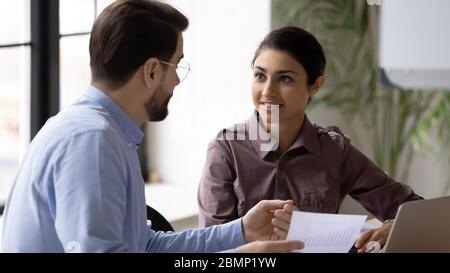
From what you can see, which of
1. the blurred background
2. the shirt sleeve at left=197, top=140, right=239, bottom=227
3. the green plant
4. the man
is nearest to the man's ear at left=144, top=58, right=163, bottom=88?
the man

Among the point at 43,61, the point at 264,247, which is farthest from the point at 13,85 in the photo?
the point at 264,247

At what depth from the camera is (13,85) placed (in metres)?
2.58

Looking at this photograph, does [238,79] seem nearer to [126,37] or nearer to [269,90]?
[269,90]

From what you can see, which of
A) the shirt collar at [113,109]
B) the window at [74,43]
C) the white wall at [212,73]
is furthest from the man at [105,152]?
the white wall at [212,73]

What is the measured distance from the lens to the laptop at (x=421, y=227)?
1.32 metres

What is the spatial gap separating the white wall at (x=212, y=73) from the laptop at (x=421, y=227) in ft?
5.35

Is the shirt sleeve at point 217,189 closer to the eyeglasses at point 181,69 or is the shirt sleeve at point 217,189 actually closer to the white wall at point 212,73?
the eyeglasses at point 181,69

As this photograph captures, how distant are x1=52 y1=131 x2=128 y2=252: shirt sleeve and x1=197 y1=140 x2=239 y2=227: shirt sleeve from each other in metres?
0.75

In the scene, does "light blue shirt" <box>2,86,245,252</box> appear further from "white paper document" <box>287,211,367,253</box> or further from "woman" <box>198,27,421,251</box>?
"woman" <box>198,27,421,251</box>

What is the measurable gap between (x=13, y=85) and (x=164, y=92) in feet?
4.35

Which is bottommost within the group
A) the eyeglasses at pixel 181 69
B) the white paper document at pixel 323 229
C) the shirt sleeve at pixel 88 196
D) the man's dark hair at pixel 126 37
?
the white paper document at pixel 323 229

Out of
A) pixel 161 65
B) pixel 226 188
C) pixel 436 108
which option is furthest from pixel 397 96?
pixel 161 65

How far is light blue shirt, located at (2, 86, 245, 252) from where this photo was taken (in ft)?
3.75
